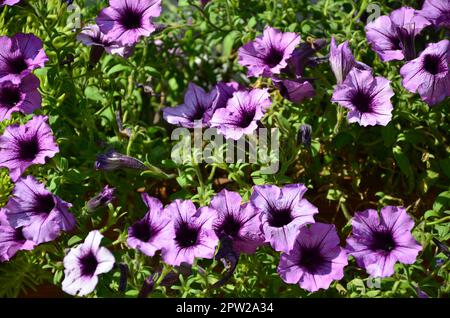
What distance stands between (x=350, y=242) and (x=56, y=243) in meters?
0.70

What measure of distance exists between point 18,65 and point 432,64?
3.12 feet

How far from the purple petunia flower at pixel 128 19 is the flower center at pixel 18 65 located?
201mm

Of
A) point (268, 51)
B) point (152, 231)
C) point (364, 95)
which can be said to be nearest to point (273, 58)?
point (268, 51)

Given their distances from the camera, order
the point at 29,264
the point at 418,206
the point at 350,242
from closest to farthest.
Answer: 1. the point at 350,242
2. the point at 29,264
3. the point at 418,206

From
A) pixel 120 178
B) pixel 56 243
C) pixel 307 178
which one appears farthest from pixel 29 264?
pixel 307 178

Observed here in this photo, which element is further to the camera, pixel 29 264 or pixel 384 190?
pixel 384 190

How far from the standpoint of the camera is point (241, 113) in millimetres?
1951

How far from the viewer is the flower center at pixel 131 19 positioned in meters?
2.04

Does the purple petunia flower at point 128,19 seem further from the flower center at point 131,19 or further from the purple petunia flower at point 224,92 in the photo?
the purple petunia flower at point 224,92

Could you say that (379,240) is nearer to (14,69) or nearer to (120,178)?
(120,178)

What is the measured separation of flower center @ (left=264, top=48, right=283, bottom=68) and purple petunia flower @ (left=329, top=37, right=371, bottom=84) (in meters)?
0.14
